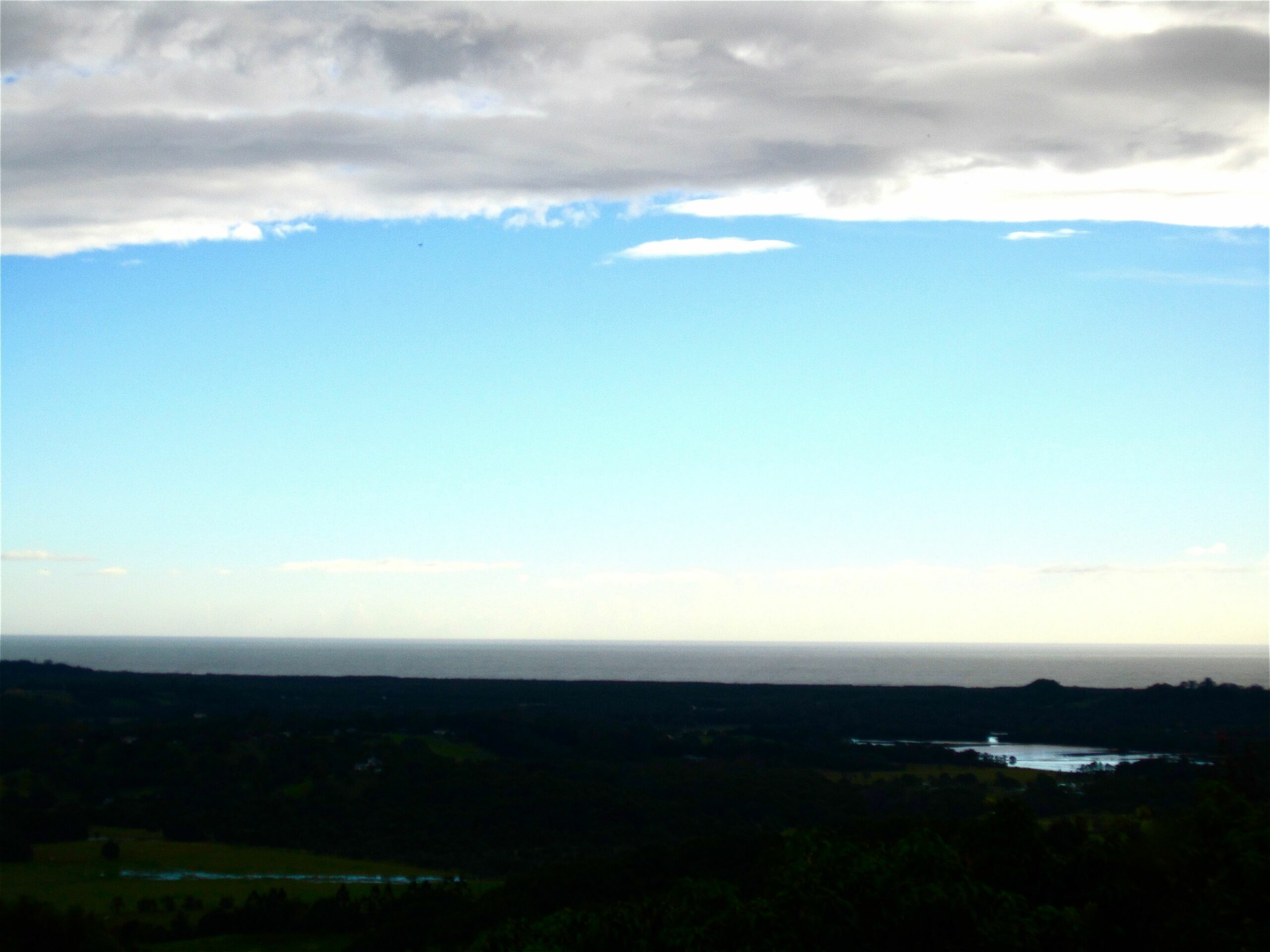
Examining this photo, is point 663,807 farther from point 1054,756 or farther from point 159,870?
point 1054,756

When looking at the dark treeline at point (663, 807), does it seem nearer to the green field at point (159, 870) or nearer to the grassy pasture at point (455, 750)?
the grassy pasture at point (455, 750)

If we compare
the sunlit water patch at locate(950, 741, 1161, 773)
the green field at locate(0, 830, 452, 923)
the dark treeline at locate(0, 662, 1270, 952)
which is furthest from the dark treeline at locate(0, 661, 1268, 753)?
the green field at locate(0, 830, 452, 923)

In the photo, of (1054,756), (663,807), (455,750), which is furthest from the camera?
(1054,756)

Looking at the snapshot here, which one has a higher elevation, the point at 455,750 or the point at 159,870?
the point at 455,750

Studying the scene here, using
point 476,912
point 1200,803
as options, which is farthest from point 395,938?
point 1200,803

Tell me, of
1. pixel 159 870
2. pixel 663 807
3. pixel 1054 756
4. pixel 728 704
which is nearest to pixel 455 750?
pixel 663 807

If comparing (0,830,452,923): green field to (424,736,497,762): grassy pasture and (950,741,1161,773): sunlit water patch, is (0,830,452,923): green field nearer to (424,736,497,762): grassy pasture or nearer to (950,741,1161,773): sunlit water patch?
(424,736,497,762): grassy pasture
